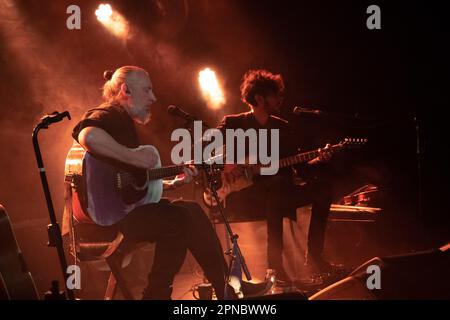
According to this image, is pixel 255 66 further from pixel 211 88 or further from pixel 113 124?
pixel 113 124

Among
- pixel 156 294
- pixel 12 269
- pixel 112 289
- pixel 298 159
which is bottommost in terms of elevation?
pixel 112 289

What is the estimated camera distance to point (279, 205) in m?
3.71

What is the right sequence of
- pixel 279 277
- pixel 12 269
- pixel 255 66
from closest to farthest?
pixel 12 269 < pixel 279 277 < pixel 255 66

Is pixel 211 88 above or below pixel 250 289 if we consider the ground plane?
→ above

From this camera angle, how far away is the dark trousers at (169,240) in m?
2.51

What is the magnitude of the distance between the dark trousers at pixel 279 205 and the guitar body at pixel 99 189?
1521mm

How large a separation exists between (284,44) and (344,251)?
11.8ft

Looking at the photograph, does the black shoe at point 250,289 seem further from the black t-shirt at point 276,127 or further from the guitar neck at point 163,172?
the black t-shirt at point 276,127

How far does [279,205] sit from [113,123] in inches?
71.4

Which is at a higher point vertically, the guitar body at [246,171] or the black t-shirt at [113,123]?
the black t-shirt at [113,123]

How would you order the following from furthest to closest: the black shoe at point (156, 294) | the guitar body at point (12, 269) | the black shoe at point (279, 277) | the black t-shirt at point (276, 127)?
the black t-shirt at point (276, 127) < the black shoe at point (279, 277) < the black shoe at point (156, 294) < the guitar body at point (12, 269)

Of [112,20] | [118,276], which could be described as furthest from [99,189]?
[112,20]

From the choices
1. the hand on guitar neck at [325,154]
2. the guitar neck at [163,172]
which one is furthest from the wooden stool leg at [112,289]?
the hand on guitar neck at [325,154]

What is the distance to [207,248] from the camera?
2.64m
